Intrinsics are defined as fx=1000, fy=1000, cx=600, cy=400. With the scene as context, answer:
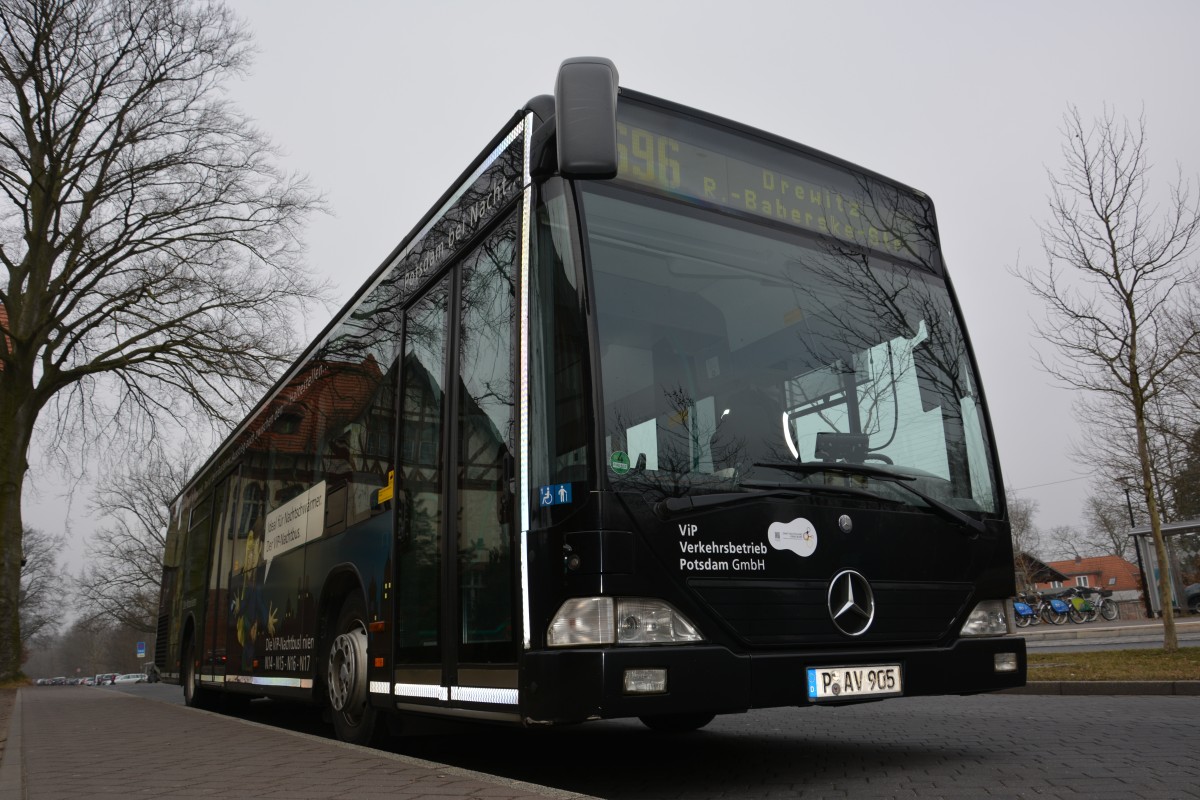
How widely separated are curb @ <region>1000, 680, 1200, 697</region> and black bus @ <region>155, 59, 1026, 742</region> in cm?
425

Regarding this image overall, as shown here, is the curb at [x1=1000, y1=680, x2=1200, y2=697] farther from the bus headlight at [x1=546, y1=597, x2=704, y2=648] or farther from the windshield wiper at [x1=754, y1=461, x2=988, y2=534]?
the bus headlight at [x1=546, y1=597, x2=704, y2=648]

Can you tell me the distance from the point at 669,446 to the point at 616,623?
81 centimetres

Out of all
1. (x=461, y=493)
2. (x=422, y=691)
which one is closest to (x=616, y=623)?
(x=461, y=493)

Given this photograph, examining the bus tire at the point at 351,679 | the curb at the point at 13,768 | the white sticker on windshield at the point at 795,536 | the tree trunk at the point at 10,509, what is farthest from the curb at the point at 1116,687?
the tree trunk at the point at 10,509

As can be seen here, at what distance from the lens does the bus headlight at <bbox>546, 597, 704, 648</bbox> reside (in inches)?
160

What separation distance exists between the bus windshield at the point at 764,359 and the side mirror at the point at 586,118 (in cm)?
53

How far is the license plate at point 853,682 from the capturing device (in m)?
4.43

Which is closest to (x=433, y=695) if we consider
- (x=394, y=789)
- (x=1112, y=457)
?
(x=394, y=789)

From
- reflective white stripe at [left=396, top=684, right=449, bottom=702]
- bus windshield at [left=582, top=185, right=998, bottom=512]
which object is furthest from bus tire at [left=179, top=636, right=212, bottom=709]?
bus windshield at [left=582, top=185, right=998, bottom=512]

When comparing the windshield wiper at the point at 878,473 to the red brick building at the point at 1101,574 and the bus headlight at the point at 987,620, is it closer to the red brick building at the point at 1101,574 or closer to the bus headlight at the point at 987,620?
the bus headlight at the point at 987,620

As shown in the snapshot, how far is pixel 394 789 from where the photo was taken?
12.9 feet

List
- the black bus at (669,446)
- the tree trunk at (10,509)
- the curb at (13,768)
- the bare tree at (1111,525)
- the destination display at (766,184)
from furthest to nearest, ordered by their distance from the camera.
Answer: the bare tree at (1111,525)
the tree trunk at (10,509)
the destination display at (766,184)
the curb at (13,768)
the black bus at (669,446)

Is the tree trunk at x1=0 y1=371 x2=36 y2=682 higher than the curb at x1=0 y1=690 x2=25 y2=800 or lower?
higher

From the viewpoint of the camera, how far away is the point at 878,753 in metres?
5.80
